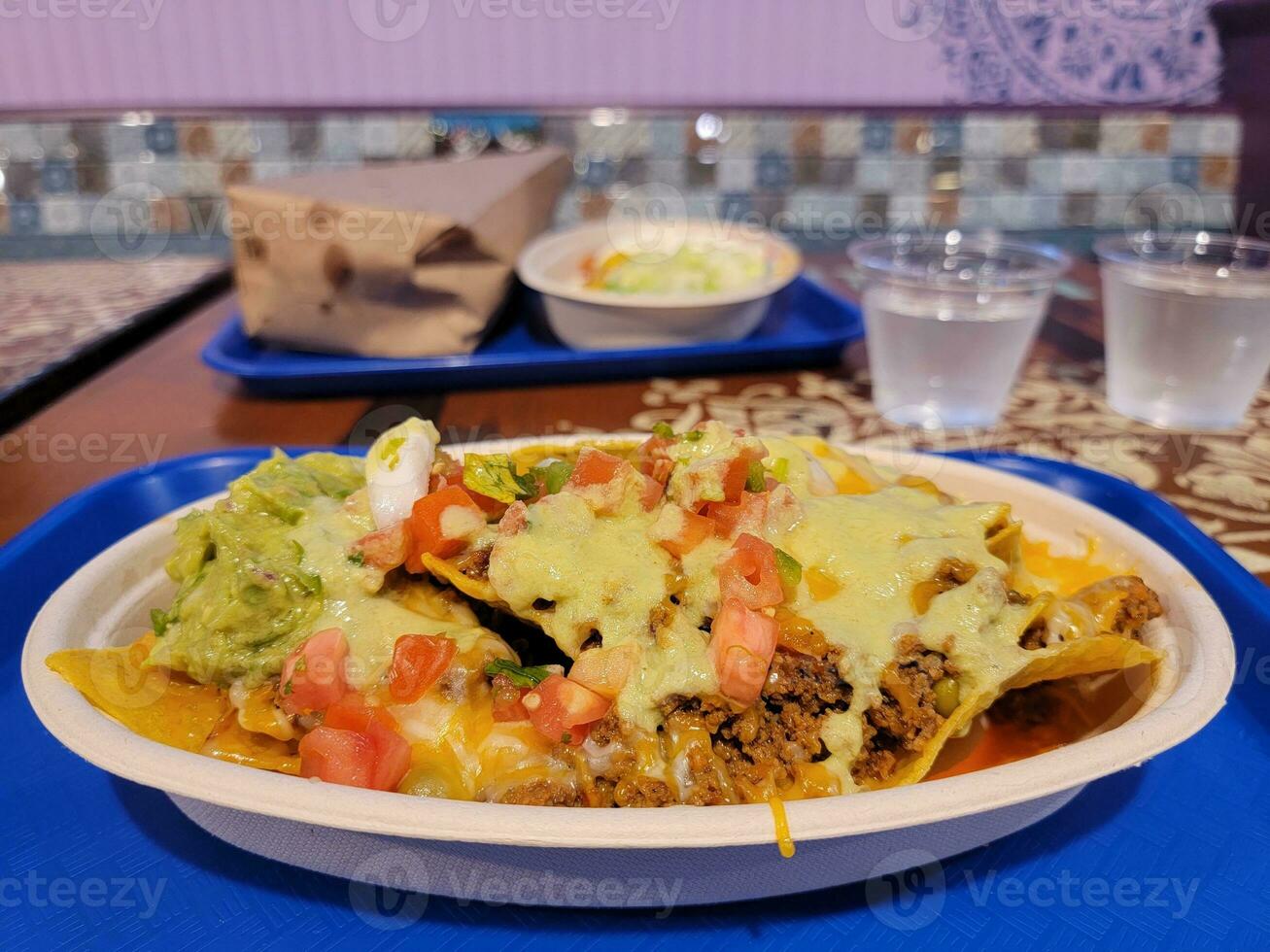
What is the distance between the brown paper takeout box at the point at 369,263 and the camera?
252 centimetres

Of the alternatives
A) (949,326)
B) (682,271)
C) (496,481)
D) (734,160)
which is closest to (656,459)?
(496,481)

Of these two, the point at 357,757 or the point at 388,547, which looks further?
the point at 388,547

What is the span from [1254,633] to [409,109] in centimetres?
475

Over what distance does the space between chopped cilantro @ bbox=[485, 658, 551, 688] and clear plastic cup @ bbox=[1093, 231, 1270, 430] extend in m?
1.94

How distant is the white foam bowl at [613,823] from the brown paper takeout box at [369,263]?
161 centimetres

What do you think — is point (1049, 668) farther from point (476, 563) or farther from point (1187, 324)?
point (1187, 324)

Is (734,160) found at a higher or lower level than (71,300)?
higher

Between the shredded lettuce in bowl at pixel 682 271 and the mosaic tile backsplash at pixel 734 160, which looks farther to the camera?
the mosaic tile backsplash at pixel 734 160

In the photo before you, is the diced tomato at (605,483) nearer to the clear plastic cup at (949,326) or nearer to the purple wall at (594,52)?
the clear plastic cup at (949,326)

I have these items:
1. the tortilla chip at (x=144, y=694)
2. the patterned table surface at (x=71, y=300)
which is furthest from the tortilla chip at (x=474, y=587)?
the patterned table surface at (x=71, y=300)

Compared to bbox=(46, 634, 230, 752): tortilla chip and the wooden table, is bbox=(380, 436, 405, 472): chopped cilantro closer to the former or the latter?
bbox=(46, 634, 230, 752): tortilla chip

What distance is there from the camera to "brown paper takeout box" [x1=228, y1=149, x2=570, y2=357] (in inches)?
99.3

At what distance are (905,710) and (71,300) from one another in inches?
154

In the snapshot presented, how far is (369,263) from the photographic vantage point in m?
2.55
